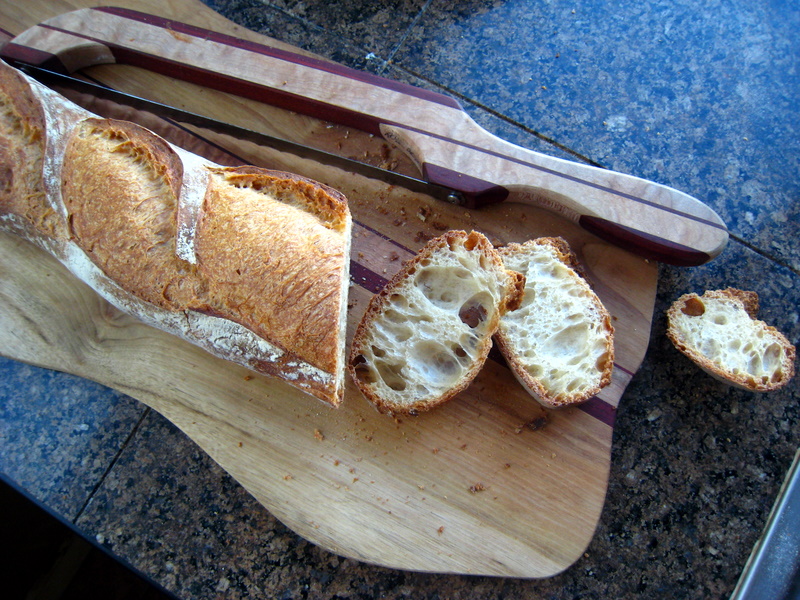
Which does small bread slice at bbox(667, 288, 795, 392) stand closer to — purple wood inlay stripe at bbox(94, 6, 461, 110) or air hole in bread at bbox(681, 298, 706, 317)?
air hole in bread at bbox(681, 298, 706, 317)

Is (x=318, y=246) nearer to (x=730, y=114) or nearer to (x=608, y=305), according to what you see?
(x=608, y=305)

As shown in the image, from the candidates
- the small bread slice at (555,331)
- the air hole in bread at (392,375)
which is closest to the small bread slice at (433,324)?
the air hole in bread at (392,375)

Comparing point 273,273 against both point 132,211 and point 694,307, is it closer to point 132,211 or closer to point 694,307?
point 132,211

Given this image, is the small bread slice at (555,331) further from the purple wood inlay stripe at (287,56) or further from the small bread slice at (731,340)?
the purple wood inlay stripe at (287,56)

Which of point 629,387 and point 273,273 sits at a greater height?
point 273,273

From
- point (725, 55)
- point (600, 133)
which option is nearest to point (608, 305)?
point (600, 133)

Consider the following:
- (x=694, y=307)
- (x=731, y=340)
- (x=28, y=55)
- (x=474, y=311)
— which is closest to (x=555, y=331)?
(x=474, y=311)
